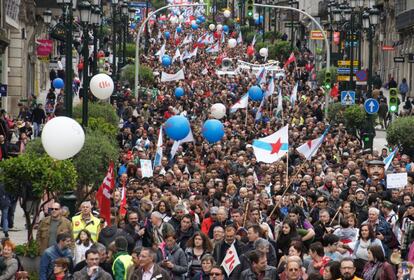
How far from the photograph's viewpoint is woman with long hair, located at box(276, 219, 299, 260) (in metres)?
17.5

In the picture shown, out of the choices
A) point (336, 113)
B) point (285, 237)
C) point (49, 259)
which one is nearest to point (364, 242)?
point (285, 237)

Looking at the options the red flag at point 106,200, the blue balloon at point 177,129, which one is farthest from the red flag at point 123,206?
the blue balloon at point 177,129

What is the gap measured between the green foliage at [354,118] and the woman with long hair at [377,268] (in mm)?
26524

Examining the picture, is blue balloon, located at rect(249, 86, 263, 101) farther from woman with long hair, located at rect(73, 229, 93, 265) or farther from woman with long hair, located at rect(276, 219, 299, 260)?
woman with long hair, located at rect(73, 229, 93, 265)

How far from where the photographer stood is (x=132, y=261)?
15.3 metres

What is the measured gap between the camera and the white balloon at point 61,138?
64.1ft

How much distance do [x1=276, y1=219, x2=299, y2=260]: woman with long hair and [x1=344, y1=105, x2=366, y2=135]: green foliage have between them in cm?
2402

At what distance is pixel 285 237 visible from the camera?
57.6ft

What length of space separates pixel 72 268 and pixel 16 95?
40664 mm

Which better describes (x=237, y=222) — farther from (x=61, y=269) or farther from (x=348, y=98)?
(x=348, y=98)

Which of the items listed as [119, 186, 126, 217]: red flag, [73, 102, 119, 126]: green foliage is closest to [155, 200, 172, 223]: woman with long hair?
[119, 186, 126, 217]: red flag

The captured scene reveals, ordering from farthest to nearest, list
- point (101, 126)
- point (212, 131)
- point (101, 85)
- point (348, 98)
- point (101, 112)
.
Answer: point (348, 98), point (101, 112), point (101, 85), point (212, 131), point (101, 126)

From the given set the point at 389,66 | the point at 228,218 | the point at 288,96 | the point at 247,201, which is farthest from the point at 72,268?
the point at 389,66

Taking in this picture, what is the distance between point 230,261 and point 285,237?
186cm
